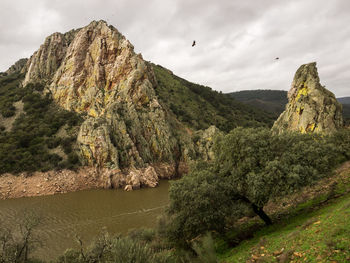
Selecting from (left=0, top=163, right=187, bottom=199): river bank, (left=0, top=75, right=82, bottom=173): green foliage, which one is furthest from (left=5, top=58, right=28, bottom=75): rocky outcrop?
(left=0, top=163, right=187, bottom=199): river bank

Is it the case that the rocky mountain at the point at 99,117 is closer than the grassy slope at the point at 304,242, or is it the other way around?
the grassy slope at the point at 304,242

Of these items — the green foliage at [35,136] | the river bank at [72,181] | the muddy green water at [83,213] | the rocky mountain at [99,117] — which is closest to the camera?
the muddy green water at [83,213]

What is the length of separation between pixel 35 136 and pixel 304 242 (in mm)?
55818

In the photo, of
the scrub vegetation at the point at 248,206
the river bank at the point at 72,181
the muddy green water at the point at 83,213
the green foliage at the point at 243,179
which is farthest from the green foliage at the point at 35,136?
the green foliage at the point at 243,179

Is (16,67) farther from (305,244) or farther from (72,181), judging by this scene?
(305,244)

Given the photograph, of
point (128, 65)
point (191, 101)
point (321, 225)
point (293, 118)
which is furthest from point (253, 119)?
point (321, 225)

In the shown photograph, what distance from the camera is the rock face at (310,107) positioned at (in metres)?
37.6

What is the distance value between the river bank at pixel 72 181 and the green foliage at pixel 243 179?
91.3 ft

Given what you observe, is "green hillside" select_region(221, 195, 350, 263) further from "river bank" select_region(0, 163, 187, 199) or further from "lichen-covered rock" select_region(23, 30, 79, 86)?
"lichen-covered rock" select_region(23, 30, 79, 86)

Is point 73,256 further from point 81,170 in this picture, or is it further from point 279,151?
point 81,170

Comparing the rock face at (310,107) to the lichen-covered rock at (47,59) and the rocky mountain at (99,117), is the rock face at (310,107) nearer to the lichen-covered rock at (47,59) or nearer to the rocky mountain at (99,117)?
the rocky mountain at (99,117)

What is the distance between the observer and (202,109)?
81.9m

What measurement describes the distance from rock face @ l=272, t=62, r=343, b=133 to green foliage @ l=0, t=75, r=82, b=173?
43.7 metres

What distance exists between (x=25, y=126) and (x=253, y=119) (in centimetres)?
7647
